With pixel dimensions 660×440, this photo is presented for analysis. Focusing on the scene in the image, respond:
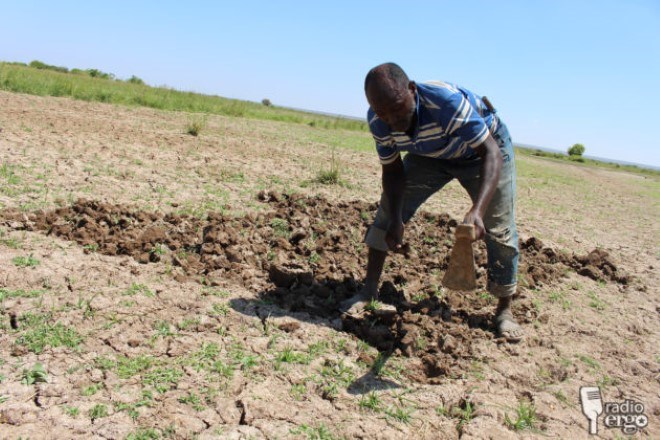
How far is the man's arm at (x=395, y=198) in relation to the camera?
10.6ft

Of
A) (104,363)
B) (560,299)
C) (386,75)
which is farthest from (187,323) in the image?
(560,299)

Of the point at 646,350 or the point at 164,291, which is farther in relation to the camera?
the point at 646,350

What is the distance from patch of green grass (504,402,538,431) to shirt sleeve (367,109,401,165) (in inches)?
59.9

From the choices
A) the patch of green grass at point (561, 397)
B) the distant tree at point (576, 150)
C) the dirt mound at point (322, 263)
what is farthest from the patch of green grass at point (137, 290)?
the distant tree at point (576, 150)

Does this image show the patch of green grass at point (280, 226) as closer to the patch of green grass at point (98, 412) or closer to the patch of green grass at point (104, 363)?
the patch of green grass at point (104, 363)

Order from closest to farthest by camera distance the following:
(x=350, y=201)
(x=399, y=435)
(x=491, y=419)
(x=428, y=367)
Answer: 1. (x=399, y=435)
2. (x=491, y=419)
3. (x=428, y=367)
4. (x=350, y=201)

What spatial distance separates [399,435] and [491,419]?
49 centimetres

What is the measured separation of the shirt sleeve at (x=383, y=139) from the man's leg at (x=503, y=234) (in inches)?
17.9

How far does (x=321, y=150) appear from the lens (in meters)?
10.1

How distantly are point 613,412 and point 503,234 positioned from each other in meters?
1.11

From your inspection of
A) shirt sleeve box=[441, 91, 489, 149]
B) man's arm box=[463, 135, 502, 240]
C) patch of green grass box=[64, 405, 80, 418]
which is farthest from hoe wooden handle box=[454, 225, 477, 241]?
patch of green grass box=[64, 405, 80, 418]

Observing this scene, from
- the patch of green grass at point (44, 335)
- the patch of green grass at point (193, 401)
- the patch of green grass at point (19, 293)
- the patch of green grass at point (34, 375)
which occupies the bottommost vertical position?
the patch of green grass at point (193, 401)

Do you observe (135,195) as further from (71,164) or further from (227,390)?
(227,390)

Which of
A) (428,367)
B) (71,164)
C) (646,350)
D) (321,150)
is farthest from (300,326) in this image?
(321,150)
